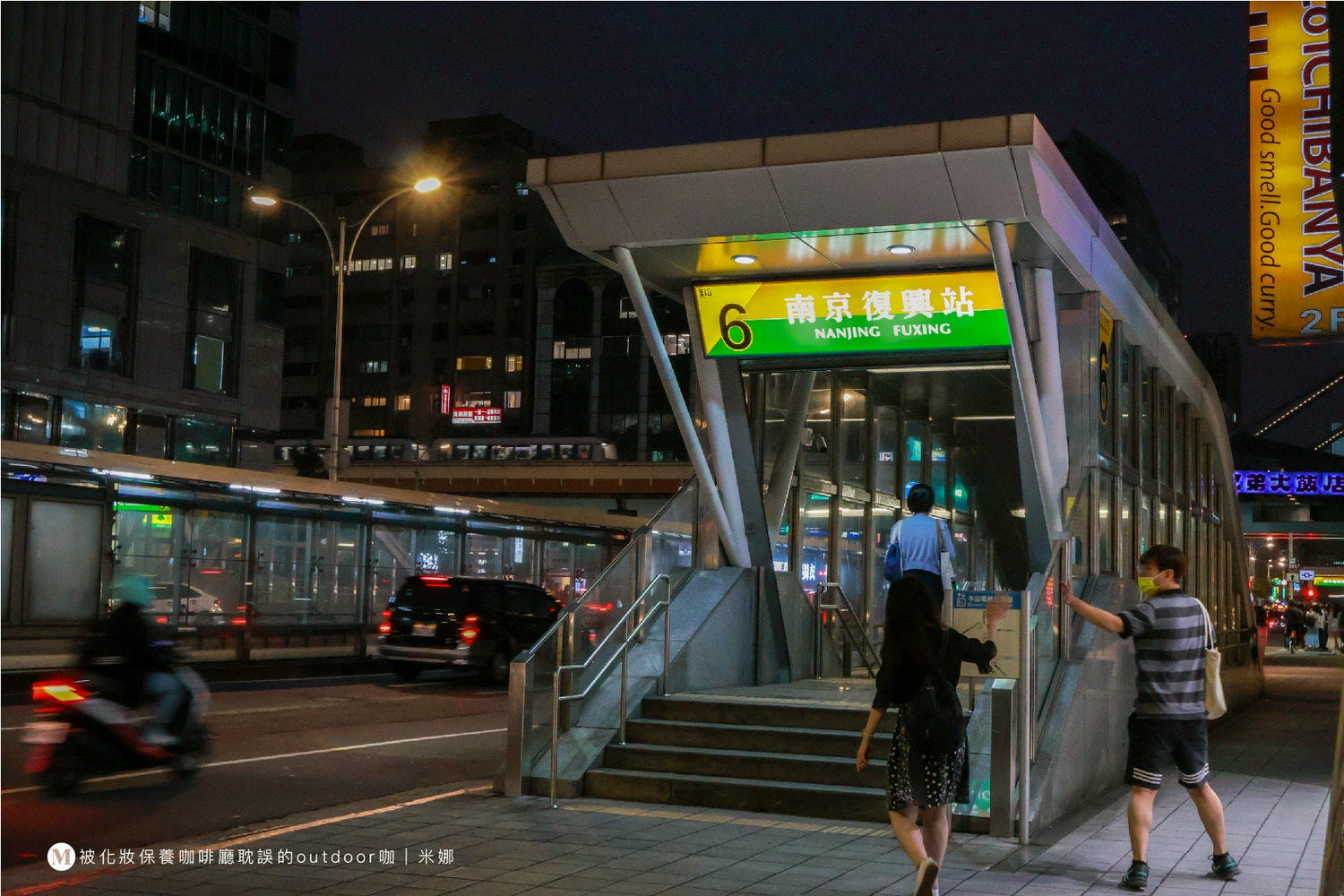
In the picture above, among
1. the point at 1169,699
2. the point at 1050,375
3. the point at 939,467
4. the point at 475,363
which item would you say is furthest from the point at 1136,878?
the point at 475,363

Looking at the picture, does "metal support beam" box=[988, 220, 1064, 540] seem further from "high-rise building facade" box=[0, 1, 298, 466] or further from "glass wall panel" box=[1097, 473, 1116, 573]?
"high-rise building facade" box=[0, 1, 298, 466]

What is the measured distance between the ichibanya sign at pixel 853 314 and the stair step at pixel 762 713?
3446 mm

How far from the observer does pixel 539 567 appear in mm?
33094

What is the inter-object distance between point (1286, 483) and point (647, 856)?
3603 centimetres

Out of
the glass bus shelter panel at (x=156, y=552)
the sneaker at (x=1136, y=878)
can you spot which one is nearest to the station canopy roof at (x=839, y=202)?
the sneaker at (x=1136, y=878)

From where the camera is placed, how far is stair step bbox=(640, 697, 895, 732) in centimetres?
1045

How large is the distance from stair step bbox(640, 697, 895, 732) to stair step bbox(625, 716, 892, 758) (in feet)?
0.21

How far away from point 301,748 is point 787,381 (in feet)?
20.6

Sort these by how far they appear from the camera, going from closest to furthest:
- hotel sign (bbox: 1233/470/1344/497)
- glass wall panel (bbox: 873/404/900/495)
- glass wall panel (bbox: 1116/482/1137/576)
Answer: glass wall panel (bbox: 1116/482/1137/576) < glass wall panel (bbox: 873/404/900/495) < hotel sign (bbox: 1233/470/1344/497)

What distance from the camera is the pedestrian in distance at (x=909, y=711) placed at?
665cm

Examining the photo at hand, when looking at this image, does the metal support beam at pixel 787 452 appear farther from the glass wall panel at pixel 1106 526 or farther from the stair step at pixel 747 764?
the stair step at pixel 747 764

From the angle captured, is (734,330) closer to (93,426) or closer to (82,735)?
(82,735)

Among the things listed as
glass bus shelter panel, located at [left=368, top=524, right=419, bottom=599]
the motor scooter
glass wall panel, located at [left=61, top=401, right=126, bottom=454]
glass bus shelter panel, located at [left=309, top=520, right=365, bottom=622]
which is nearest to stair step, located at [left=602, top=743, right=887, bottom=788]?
the motor scooter

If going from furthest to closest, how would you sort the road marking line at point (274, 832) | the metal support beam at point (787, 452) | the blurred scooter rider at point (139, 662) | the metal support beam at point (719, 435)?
the metal support beam at point (787, 452)
the metal support beam at point (719, 435)
the blurred scooter rider at point (139, 662)
the road marking line at point (274, 832)
